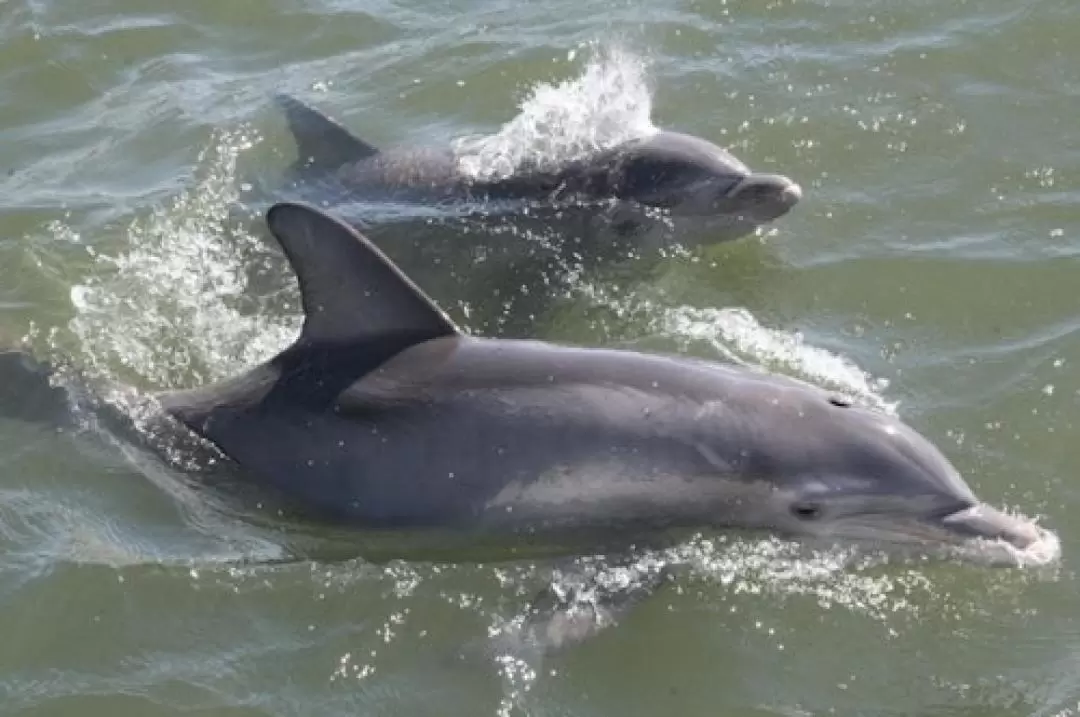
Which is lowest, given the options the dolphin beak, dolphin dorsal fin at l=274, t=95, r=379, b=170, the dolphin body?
the dolphin beak

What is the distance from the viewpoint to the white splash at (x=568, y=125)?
1178 centimetres

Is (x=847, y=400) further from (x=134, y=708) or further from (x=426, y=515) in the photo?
(x=134, y=708)

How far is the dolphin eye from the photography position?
301 inches

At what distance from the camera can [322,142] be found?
12328mm

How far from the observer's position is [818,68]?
13.6m

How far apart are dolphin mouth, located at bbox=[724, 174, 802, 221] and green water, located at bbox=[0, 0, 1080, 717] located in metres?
0.28

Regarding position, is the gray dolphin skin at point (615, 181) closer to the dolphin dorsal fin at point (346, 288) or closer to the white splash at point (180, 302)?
the white splash at point (180, 302)

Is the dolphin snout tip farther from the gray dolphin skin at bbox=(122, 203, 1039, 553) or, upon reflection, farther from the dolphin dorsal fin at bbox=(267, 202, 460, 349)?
the dolphin dorsal fin at bbox=(267, 202, 460, 349)

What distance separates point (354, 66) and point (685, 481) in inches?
332

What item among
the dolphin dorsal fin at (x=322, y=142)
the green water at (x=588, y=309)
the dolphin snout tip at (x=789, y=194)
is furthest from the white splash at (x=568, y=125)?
the dolphin snout tip at (x=789, y=194)

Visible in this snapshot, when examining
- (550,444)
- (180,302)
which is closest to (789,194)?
(550,444)

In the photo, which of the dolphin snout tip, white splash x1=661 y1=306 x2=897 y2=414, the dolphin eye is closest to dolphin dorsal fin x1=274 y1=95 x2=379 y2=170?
white splash x1=661 y1=306 x2=897 y2=414

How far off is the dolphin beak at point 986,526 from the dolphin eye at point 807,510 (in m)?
0.64

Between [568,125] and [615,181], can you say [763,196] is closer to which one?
[615,181]
